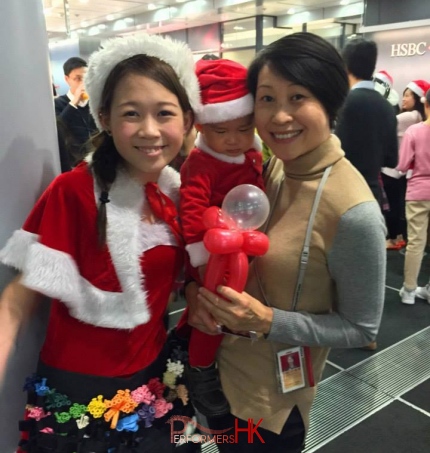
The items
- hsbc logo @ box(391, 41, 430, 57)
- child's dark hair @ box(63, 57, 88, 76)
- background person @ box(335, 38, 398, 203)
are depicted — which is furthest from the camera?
hsbc logo @ box(391, 41, 430, 57)

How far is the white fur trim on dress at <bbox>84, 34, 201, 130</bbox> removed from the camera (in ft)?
3.66

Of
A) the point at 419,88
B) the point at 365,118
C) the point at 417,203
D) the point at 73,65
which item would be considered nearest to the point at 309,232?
the point at 365,118

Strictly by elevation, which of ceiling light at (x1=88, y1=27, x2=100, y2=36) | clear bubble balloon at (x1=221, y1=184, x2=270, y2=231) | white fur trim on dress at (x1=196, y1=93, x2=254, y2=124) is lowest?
clear bubble balloon at (x1=221, y1=184, x2=270, y2=231)

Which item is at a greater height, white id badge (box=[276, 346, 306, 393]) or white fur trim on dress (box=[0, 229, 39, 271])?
white fur trim on dress (box=[0, 229, 39, 271])

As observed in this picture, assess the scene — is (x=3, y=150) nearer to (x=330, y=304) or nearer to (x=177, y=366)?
(x=177, y=366)

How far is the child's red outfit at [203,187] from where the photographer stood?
3.89 ft

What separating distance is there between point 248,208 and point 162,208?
258mm

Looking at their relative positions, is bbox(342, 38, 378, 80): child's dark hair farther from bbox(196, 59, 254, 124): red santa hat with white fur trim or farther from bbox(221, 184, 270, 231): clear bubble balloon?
bbox(221, 184, 270, 231): clear bubble balloon

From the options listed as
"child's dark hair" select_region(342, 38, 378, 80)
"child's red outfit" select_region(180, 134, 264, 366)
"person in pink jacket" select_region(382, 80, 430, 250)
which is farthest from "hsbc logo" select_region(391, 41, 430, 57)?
"child's red outfit" select_region(180, 134, 264, 366)

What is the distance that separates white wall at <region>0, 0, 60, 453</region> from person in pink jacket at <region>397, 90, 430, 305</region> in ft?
10.8

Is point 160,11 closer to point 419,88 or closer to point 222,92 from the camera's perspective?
point 419,88

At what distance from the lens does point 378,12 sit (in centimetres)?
867

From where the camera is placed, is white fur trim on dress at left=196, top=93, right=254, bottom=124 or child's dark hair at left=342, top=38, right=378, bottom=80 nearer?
white fur trim on dress at left=196, top=93, right=254, bottom=124

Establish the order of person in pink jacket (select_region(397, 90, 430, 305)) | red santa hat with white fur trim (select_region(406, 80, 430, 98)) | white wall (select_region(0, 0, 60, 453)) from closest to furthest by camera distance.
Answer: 1. white wall (select_region(0, 0, 60, 453))
2. person in pink jacket (select_region(397, 90, 430, 305))
3. red santa hat with white fur trim (select_region(406, 80, 430, 98))
